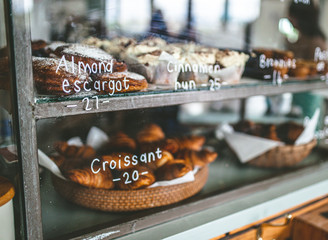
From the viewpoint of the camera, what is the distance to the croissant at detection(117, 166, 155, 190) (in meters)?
0.89

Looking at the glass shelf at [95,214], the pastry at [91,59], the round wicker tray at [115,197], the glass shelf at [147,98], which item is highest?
the pastry at [91,59]

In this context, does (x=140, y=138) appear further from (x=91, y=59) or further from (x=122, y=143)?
(x=91, y=59)

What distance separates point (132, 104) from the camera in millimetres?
793

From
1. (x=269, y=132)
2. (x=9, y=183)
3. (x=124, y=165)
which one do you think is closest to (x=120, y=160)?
(x=124, y=165)

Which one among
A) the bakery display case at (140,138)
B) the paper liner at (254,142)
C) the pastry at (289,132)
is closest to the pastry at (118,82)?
the bakery display case at (140,138)

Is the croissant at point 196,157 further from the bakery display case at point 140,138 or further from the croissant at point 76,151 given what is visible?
the croissant at point 76,151

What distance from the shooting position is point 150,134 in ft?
3.86

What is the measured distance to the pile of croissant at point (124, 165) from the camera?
87 centimetres

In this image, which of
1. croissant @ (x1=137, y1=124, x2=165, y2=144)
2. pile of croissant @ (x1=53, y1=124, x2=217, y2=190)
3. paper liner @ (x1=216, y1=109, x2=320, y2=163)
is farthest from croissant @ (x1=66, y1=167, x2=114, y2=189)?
paper liner @ (x1=216, y1=109, x2=320, y2=163)

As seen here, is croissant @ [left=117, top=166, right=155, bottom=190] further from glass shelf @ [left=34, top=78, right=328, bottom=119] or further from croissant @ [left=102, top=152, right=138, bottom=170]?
glass shelf @ [left=34, top=78, right=328, bottom=119]

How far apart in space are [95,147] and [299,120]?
1.26m

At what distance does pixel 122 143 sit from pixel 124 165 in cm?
15

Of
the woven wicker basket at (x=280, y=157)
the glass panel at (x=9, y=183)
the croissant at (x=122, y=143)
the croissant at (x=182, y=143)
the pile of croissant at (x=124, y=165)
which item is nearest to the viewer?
the glass panel at (x=9, y=183)

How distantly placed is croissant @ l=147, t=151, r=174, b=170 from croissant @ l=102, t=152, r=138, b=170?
0.20 ft
